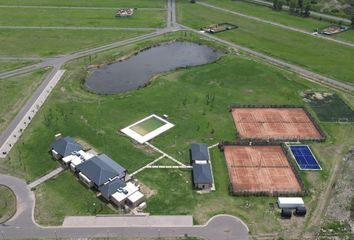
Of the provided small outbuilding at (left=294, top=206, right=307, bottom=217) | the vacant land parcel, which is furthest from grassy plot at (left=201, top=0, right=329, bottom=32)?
small outbuilding at (left=294, top=206, right=307, bottom=217)

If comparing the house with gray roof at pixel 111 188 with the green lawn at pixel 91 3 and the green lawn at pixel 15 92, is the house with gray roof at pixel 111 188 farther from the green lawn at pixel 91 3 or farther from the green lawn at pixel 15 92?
the green lawn at pixel 91 3

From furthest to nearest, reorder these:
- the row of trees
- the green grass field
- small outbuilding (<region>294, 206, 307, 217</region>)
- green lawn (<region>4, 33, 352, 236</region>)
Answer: the row of trees < the green grass field < green lawn (<region>4, 33, 352, 236</region>) < small outbuilding (<region>294, 206, 307, 217</region>)

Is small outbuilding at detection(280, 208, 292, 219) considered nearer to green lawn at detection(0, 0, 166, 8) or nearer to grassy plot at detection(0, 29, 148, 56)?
grassy plot at detection(0, 29, 148, 56)

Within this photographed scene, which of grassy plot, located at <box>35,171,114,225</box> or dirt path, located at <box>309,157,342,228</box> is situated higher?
dirt path, located at <box>309,157,342,228</box>

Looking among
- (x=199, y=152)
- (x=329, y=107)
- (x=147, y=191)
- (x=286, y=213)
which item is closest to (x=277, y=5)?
(x=329, y=107)

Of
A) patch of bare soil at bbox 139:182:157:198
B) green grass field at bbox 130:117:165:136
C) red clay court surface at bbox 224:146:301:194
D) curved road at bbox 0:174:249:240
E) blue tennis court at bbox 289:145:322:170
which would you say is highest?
green grass field at bbox 130:117:165:136

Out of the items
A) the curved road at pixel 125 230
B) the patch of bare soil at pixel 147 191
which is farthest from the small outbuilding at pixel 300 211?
the patch of bare soil at pixel 147 191

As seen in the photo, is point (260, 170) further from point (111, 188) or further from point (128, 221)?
point (111, 188)
